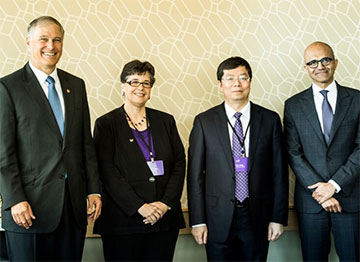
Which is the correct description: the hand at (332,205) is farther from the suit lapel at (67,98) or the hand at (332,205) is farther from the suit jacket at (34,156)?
the suit lapel at (67,98)

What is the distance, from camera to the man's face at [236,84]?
3.27m

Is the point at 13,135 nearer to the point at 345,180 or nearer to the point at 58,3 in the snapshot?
the point at 58,3

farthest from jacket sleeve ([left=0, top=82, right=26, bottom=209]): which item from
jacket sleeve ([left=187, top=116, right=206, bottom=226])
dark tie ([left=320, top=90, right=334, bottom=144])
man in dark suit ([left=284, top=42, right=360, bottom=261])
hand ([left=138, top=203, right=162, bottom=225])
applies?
dark tie ([left=320, top=90, right=334, bottom=144])

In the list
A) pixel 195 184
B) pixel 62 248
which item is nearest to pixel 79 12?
pixel 195 184

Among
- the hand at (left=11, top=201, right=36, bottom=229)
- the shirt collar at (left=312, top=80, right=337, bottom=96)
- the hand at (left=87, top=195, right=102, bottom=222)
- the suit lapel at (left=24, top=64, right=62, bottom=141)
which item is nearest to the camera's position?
the hand at (left=11, top=201, right=36, bottom=229)

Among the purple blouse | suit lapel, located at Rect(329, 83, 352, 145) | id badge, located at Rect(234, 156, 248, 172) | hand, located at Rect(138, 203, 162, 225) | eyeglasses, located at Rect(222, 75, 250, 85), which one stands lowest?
hand, located at Rect(138, 203, 162, 225)

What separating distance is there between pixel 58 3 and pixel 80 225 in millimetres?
1942

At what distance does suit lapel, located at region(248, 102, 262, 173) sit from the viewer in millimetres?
3232

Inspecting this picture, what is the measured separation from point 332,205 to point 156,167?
1263 mm

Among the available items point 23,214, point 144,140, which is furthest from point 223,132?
point 23,214

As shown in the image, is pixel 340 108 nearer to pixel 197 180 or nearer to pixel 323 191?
pixel 323 191

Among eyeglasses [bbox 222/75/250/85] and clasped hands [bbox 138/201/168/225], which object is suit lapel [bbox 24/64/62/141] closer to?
clasped hands [bbox 138/201/168/225]

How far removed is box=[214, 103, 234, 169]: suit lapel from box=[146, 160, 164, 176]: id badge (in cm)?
45

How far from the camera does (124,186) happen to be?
3.07 metres
